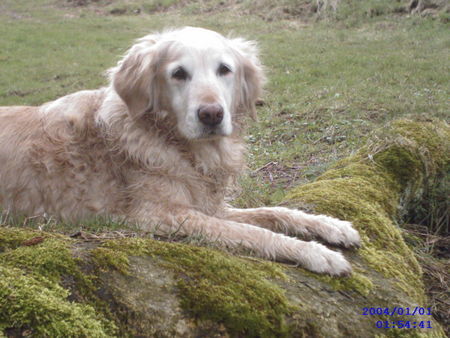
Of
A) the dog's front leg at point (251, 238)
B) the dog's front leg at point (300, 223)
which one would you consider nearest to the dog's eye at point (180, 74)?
the dog's front leg at point (251, 238)

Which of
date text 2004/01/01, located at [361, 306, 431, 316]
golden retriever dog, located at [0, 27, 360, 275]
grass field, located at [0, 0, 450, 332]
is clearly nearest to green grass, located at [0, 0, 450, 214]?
grass field, located at [0, 0, 450, 332]

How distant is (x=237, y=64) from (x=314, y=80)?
7.71m

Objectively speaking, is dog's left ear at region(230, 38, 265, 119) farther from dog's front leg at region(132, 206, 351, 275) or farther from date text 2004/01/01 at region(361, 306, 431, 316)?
date text 2004/01/01 at region(361, 306, 431, 316)

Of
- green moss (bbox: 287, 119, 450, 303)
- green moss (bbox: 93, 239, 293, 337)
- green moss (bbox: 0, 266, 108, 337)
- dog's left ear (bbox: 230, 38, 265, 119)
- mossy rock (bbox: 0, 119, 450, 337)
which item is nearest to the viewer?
green moss (bbox: 0, 266, 108, 337)

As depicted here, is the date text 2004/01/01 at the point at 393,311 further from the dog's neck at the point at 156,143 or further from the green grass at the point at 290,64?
the green grass at the point at 290,64

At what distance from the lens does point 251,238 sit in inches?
120

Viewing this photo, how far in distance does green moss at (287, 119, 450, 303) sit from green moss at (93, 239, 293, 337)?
3.00ft

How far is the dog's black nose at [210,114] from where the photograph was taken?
3.24 m

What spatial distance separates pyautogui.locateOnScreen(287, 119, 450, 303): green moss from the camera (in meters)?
2.86

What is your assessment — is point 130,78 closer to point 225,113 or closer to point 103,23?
point 225,113

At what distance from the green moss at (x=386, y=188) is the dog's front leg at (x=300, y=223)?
5.2 inches

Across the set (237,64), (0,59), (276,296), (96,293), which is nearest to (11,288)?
(96,293)

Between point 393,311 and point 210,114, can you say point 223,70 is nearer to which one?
point 210,114

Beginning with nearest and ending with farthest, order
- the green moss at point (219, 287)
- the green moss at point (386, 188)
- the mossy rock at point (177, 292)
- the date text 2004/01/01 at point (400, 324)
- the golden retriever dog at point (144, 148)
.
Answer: the mossy rock at point (177, 292) → the green moss at point (219, 287) → the date text 2004/01/01 at point (400, 324) → the green moss at point (386, 188) → the golden retriever dog at point (144, 148)
